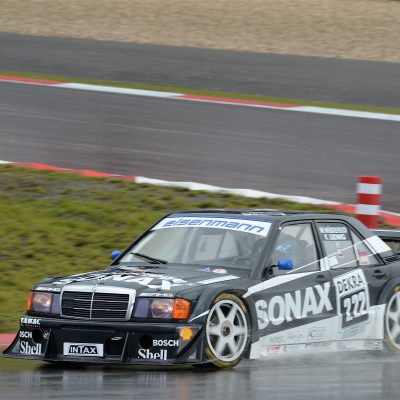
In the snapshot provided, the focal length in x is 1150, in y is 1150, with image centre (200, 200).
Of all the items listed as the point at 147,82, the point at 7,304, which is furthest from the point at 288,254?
the point at 147,82

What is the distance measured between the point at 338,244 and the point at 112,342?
238 centimetres

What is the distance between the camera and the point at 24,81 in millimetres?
23984

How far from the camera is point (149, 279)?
8242mm

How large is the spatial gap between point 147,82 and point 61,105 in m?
2.82

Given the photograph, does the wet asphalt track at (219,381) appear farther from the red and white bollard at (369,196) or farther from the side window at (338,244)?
the red and white bollard at (369,196)

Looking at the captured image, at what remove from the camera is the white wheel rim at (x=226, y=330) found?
26.0ft

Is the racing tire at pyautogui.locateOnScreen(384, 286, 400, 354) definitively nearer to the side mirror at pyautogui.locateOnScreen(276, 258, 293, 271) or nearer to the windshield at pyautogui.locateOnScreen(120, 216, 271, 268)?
the side mirror at pyautogui.locateOnScreen(276, 258, 293, 271)

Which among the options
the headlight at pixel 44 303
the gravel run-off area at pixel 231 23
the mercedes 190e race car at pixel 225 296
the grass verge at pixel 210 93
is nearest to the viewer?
the mercedes 190e race car at pixel 225 296

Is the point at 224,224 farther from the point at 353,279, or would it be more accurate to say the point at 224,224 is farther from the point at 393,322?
the point at 393,322

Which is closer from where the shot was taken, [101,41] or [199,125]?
[199,125]

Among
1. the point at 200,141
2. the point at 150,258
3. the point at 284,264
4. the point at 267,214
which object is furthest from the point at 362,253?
the point at 200,141

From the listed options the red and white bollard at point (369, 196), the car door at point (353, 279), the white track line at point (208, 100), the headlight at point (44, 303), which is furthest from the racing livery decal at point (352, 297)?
the white track line at point (208, 100)

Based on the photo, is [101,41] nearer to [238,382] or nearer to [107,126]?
[107,126]

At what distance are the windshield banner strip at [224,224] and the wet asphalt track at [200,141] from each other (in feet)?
20.4
